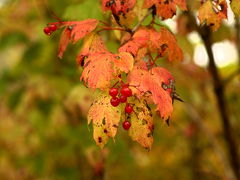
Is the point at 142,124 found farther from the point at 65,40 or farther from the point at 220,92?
the point at 220,92

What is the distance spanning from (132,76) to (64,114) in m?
2.93

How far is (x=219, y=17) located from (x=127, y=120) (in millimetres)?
532

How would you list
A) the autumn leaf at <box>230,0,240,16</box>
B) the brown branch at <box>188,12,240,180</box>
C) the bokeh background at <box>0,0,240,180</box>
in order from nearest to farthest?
1. the autumn leaf at <box>230,0,240,16</box>
2. the brown branch at <box>188,12,240,180</box>
3. the bokeh background at <box>0,0,240,180</box>

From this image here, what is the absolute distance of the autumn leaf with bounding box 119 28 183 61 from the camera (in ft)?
4.80

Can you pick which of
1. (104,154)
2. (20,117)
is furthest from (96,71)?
(20,117)

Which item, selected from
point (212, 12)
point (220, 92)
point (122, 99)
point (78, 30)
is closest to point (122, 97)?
point (122, 99)

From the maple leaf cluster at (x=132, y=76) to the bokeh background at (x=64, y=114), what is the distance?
154cm

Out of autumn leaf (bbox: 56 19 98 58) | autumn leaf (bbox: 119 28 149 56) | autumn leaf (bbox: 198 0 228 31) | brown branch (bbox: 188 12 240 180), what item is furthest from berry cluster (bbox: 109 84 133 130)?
brown branch (bbox: 188 12 240 180)

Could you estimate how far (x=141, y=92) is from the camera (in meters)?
1.26

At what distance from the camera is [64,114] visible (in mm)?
4148

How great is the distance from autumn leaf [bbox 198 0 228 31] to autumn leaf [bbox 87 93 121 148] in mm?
487

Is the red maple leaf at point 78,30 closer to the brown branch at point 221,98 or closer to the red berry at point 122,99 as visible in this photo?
the red berry at point 122,99

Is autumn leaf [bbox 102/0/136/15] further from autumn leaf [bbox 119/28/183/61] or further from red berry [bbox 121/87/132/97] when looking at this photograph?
red berry [bbox 121/87/132/97]

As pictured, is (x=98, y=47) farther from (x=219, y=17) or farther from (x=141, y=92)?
(x=219, y=17)
